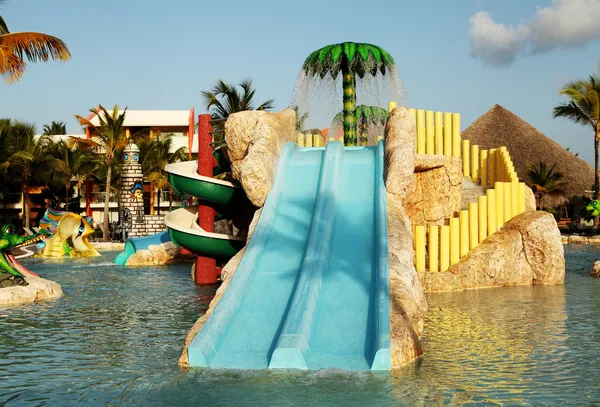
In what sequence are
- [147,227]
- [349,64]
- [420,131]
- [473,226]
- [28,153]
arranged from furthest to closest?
[28,153] → [147,227] → [349,64] → [420,131] → [473,226]

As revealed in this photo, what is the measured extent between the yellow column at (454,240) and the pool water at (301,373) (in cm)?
108

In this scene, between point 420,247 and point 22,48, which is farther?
point 22,48

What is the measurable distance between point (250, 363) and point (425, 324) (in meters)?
3.36

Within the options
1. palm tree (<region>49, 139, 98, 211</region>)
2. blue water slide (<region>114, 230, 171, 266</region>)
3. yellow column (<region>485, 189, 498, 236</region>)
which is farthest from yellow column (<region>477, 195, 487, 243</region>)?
palm tree (<region>49, 139, 98, 211</region>)

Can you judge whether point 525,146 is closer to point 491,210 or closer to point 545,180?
point 545,180

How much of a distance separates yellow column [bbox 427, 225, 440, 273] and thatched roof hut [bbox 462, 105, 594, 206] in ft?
91.1

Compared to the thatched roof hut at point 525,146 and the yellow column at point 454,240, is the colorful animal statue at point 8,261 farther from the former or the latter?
the thatched roof hut at point 525,146

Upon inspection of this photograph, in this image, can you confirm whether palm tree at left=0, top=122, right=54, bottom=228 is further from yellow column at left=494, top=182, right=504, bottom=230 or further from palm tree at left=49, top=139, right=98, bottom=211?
yellow column at left=494, top=182, right=504, bottom=230

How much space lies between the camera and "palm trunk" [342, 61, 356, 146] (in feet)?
64.7

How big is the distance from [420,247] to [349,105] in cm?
715

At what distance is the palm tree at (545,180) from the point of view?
4028cm

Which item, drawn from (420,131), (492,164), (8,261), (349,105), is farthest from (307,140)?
(8,261)

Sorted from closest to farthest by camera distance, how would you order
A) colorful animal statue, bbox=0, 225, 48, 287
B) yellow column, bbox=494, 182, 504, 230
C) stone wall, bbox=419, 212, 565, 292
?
1. colorful animal statue, bbox=0, 225, 48, 287
2. stone wall, bbox=419, 212, 565, 292
3. yellow column, bbox=494, 182, 504, 230

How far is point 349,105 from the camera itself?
19.7 metres
